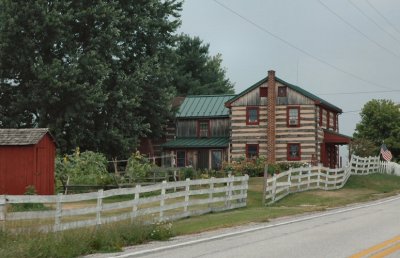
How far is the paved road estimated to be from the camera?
11.4m

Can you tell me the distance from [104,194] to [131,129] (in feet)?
103

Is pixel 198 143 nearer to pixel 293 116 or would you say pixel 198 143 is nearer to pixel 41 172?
pixel 293 116

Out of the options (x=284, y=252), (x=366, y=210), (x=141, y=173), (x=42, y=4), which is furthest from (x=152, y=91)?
(x=284, y=252)

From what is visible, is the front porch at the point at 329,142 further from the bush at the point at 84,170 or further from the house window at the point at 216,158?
the bush at the point at 84,170

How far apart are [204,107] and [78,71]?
1638cm

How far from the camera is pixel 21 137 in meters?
26.3

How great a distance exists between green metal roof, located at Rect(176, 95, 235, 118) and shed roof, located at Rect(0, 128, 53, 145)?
90.0ft

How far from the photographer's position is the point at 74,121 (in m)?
43.3

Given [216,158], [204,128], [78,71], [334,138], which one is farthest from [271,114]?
[78,71]

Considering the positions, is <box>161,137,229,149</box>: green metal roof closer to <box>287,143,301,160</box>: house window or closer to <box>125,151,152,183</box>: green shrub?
<box>287,143,301,160</box>: house window

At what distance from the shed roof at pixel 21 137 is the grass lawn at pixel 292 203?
30.3 feet

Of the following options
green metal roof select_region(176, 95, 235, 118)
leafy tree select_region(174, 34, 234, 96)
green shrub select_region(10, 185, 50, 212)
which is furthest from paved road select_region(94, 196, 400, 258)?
leafy tree select_region(174, 34, 234, 96)

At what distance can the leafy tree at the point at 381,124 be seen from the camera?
8588cm

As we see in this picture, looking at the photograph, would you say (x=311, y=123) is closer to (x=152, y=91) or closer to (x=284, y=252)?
(x=152, y=91)
